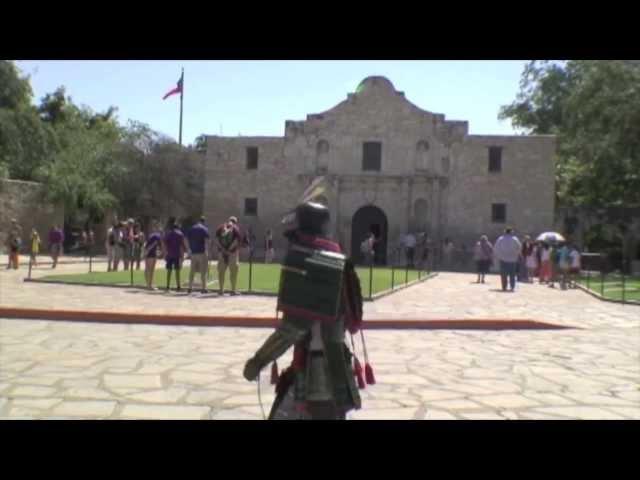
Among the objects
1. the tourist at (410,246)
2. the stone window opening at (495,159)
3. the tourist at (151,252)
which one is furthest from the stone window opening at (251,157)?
the tourist at (151,252)

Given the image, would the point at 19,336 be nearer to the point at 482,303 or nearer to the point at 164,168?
the point at 482,303

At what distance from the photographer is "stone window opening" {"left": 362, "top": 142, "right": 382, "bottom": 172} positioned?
36406 mm

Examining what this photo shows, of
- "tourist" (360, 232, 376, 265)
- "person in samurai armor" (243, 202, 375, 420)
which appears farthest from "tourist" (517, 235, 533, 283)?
"person in samurai armor" (243, 202, 375, 420)

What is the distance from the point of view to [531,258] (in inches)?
937

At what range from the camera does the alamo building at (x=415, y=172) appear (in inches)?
1399

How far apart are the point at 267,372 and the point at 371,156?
1175 inches

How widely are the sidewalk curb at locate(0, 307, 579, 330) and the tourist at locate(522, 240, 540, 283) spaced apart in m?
12.7

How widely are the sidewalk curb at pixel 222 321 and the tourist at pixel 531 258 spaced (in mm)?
12731

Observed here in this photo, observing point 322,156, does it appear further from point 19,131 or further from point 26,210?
point 19,131

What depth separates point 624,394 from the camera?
6.73m

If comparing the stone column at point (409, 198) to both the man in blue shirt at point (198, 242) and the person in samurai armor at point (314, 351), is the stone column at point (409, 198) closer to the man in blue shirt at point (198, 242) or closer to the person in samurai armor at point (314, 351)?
the man in blue shirt at point (198, 242)
